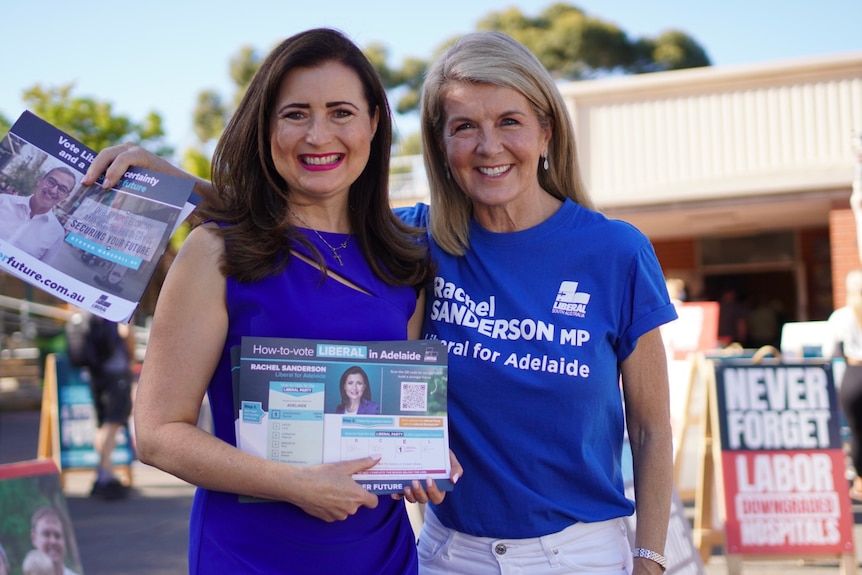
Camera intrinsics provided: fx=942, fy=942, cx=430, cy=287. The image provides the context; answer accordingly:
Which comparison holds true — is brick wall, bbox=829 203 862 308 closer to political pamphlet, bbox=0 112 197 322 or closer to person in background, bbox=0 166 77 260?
political pamphlet, bbox=0 112 197 322

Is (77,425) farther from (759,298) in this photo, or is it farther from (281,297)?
(759,298)

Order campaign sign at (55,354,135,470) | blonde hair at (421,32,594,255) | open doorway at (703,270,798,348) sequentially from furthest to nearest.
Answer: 1. open doorway at (703,270,798,348)
2. campaign sign at (55,354,135,470)
3. blonde hair at (421,32,594,255)

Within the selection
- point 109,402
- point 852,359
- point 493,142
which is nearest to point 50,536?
point 493,142

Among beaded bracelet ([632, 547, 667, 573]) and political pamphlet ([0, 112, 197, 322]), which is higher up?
political pamphlet ([0, 112, 197, 322])

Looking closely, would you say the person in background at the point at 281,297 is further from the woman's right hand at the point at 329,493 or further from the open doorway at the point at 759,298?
the open doorway at the point at 759,298

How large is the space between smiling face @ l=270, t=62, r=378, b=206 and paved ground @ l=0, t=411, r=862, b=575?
15.2 ft

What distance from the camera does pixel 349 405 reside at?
1.96 meters

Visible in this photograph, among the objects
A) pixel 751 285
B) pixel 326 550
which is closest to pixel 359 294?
pixel 326 550

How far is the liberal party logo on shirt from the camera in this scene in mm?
2254

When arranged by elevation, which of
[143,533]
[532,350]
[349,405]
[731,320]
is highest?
[731,320]

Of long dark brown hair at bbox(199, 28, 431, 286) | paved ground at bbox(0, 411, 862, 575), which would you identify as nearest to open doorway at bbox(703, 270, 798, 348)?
paved ground at bbox(0, 411, 862, 575)

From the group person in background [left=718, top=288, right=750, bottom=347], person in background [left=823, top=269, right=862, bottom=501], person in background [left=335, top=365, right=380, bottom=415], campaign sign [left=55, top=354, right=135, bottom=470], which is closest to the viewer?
person in background [left=335, top=365, right=380, bottom=415]

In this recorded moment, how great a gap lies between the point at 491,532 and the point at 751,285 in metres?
18.6

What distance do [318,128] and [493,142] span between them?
1.59ft
